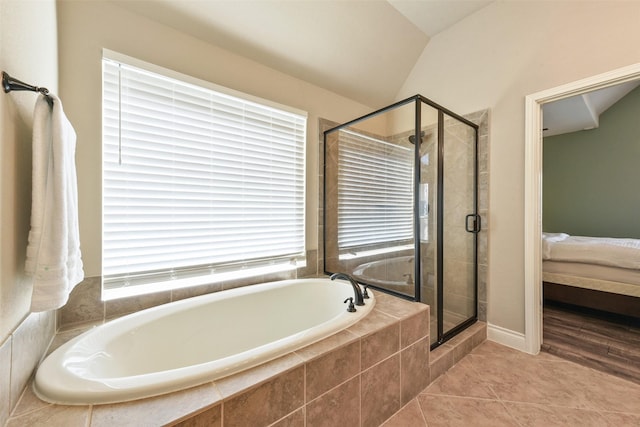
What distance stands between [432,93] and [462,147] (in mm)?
730

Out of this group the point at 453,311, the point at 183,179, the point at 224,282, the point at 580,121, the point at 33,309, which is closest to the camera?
the point at 33,309

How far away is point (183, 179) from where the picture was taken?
1.69m

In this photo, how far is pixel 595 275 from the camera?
8.31ft

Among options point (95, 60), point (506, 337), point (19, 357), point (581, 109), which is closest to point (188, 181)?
point (95, 60)

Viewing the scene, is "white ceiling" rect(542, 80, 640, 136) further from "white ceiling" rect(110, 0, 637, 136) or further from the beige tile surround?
the beige tile surround

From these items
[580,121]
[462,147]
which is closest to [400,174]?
[462,147]

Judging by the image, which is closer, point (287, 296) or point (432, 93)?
point (287, 296)

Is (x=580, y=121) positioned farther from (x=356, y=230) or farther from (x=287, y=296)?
(x=287, y=296)

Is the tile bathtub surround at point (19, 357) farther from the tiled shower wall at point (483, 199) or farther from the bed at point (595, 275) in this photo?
the bed at point (595, 275)

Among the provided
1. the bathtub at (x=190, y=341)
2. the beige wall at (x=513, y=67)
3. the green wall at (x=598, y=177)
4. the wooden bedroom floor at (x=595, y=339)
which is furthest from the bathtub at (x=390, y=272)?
the green wall at (x=598, y=177)

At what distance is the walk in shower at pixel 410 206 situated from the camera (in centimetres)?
183

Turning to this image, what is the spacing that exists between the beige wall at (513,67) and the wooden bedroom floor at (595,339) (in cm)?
45

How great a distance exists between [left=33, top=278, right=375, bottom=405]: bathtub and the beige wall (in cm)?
127

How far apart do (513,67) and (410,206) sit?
1.37 meters
